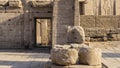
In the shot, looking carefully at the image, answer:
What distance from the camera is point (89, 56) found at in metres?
8.88

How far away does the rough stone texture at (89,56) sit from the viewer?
8867 millimetres

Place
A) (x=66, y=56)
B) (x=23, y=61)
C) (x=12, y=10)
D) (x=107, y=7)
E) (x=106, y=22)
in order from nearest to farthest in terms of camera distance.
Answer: (x=66, y=56) < (x=23, y=61) < (x=12, y=10) < (x=106, y=22) < (x=107, y=7)

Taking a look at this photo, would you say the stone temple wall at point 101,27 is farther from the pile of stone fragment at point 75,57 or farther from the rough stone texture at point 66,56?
the rough stone texture at point 66,56

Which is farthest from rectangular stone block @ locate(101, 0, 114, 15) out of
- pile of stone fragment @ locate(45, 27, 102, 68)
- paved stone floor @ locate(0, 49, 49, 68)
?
pile of stone fragment @ locate(45, 27, 102, 68)

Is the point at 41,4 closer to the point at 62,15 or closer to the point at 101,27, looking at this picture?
the point at 62,15

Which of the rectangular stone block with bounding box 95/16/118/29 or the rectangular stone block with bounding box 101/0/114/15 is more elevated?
the rectangular stone block with bounding box 101/0/114/15

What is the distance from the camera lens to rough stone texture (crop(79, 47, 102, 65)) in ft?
29.1

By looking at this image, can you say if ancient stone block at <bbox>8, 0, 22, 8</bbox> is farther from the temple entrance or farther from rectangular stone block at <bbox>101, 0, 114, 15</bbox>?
rectangular stone block at <bbox>101, 0, 114, 15</bbox>

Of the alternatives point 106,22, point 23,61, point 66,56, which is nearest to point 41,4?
point 106,22

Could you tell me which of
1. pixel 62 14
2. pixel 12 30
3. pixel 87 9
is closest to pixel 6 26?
pixel 12 30

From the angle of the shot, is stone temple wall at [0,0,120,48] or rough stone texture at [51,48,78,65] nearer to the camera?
rough stone texture at [51,48,78,65]

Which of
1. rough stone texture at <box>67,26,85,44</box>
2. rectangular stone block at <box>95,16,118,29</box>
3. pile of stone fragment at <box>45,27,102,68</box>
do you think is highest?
rectangular stone block at <box>95,16,118,29</box>

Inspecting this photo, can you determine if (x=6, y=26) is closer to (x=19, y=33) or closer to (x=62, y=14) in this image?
(x=19, y=33)

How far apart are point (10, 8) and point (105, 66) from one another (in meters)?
11.8
